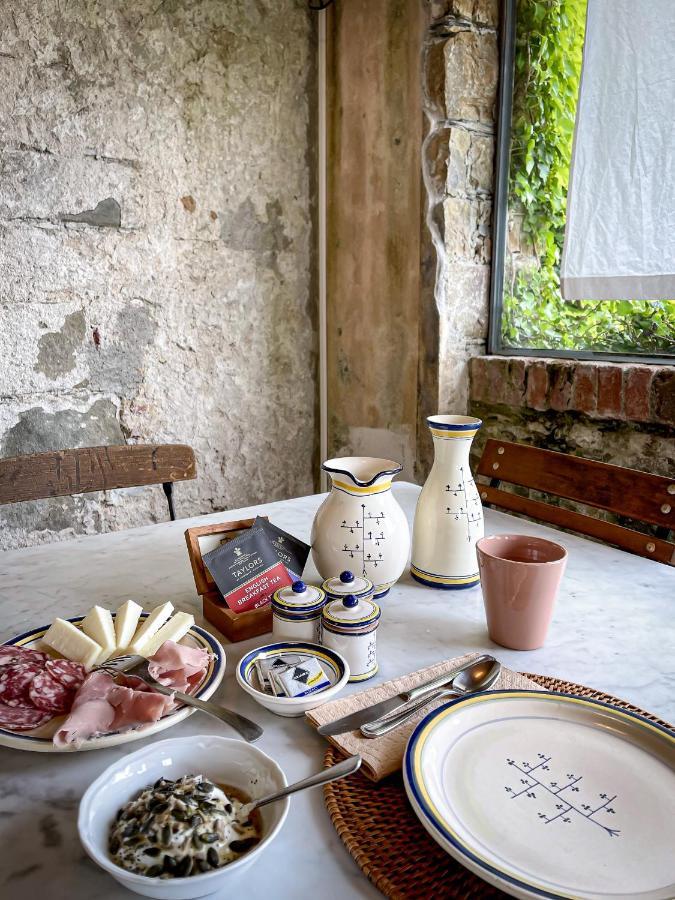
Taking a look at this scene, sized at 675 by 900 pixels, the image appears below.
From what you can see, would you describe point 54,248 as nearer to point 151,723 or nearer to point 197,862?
point 151,723

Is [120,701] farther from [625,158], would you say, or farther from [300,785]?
[625,158]

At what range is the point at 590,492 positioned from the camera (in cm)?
127

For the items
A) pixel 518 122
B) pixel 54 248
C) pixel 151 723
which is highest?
pixel 518 122

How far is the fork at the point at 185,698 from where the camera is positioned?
59 centimetres

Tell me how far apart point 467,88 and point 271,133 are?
726 mm

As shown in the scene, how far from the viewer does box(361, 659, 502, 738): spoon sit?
60 centimetres

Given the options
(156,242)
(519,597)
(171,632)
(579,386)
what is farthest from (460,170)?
(171,632)

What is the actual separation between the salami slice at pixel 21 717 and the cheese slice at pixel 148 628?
121 mm

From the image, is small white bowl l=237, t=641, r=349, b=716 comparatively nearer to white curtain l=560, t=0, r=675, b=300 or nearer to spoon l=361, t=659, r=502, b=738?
spoon l=361, t=659, r=502, b=738

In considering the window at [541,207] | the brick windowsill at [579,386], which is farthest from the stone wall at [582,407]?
the window at [541,207]

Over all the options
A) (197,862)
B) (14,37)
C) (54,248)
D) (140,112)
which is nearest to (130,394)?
(54,248)

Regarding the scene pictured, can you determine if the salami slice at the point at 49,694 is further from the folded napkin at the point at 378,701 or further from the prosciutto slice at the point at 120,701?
the folded napkin at the point at 378,701

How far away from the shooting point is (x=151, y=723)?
0.58 m

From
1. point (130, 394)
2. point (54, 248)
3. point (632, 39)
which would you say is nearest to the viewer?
point (632, 39)
